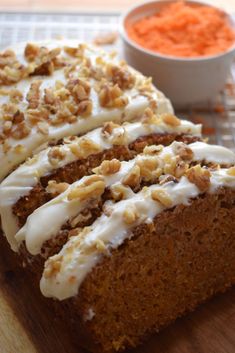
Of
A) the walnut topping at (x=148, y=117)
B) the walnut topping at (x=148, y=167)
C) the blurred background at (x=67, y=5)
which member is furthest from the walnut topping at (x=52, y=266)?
the blurred background at (x=67, y=5)

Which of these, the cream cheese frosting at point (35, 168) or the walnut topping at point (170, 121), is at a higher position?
the walnut topping at point (170, 121)

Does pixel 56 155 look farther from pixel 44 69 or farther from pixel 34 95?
pixel 44 69

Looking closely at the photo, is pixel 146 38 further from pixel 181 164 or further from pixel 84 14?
pixel 181 164

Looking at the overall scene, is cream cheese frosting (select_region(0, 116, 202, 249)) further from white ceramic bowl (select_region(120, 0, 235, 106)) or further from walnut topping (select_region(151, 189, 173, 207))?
white ceramic bowl (select_region(120, 0, 235, 106))

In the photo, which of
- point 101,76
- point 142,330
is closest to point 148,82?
point 101,76

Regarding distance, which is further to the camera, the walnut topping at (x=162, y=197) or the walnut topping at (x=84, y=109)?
the walnut topping at (x=84, y=109)

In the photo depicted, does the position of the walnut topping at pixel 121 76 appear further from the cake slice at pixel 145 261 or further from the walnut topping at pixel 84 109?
the cake slice at pixel 145 261

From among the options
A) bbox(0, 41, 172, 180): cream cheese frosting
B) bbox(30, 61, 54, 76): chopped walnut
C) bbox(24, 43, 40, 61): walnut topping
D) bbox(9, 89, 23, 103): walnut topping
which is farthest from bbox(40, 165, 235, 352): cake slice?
bbox(24, 43, 40, 61): walnut topping
